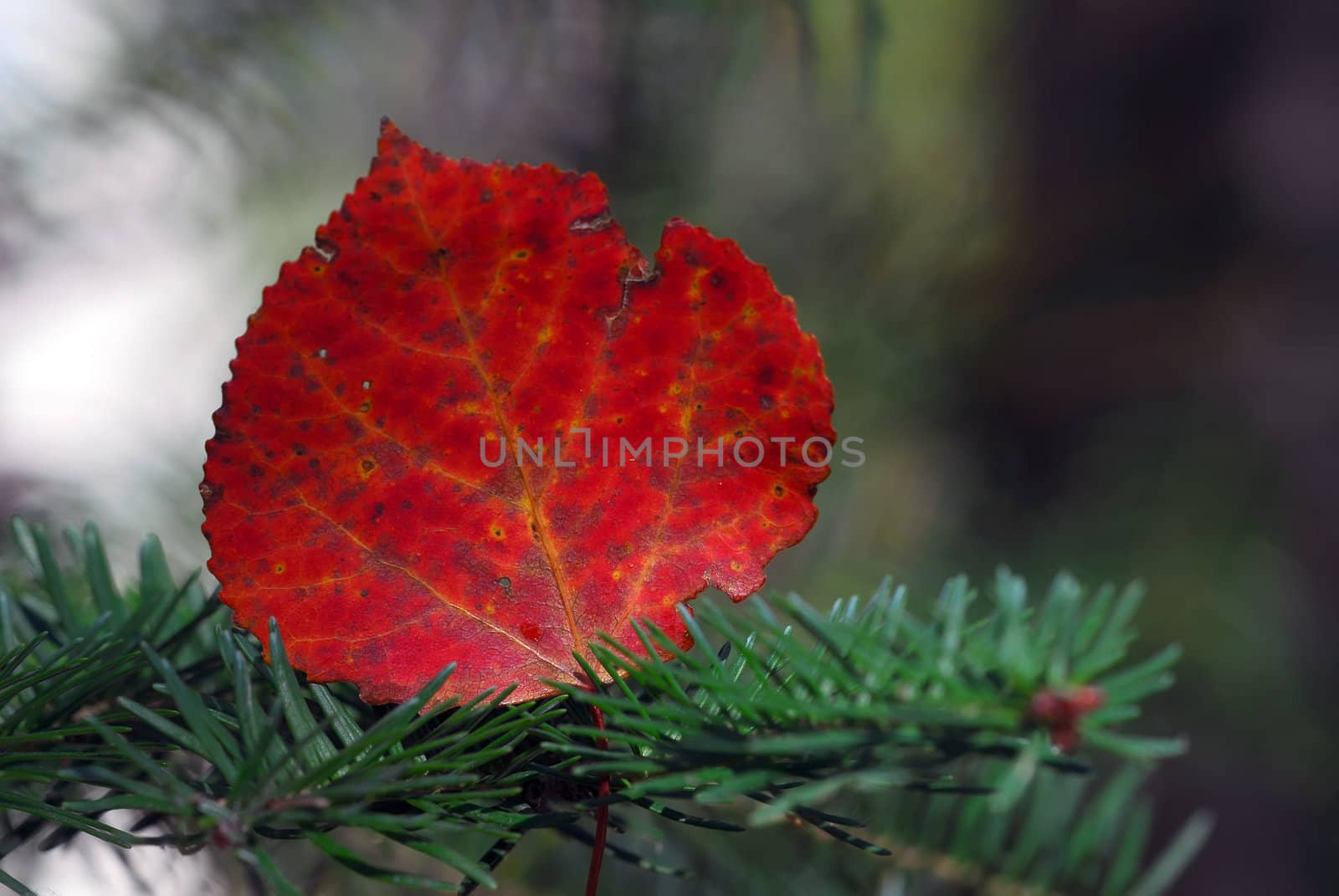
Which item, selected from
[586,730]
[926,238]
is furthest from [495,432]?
[926,238]

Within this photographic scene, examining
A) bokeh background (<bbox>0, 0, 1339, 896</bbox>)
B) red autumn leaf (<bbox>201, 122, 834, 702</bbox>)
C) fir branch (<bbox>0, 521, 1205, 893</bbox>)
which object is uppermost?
bokeh background (<bbox>0, 0, 1339, 896</bbox>)

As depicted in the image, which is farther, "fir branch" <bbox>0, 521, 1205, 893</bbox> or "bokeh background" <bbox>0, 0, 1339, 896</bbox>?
"bokeh background" <bbox>0, 0, 1339, 896</bbox>

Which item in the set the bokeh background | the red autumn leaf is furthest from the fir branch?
the bokeh background

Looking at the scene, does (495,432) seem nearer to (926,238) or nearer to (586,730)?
(586,730)

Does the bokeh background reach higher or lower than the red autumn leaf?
higher

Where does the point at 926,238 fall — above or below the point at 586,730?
above

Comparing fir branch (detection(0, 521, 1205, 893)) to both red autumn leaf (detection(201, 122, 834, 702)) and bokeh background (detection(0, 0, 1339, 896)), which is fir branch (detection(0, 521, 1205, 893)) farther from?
bokeh background (detection(0, 0, 1339, 896))
